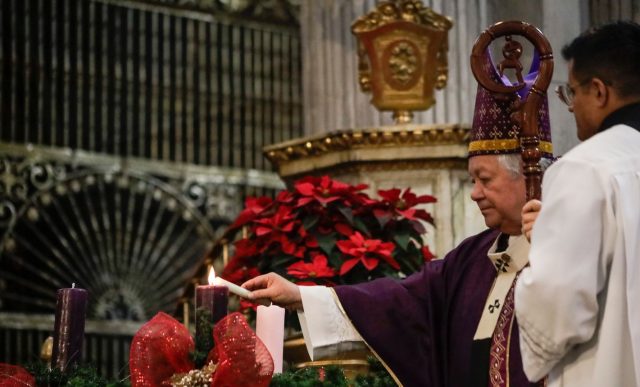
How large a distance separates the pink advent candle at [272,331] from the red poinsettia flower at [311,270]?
1024 millimetres

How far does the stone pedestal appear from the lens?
556 centimetres

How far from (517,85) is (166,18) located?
22.0 ft

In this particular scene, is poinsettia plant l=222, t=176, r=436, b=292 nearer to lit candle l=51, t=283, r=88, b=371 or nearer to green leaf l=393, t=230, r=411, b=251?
green leaf l=393, t=230, r=411, b=251

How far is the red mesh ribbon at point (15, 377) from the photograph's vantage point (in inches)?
127

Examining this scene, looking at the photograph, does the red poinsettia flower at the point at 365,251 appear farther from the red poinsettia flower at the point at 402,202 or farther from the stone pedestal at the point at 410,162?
the stone pedestal at the point at 410,162

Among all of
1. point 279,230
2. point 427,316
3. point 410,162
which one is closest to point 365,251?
point 279,230

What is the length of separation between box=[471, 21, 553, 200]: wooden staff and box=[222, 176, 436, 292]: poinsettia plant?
118 centimetres

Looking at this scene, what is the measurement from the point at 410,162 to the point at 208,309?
2.66m

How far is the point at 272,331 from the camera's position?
3322 millimetres

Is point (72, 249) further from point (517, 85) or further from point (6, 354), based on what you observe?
point (517, 85)

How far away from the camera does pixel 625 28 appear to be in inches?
113

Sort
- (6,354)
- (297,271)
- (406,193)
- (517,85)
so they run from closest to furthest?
(517,85)
(297,271)
(406,193)
(6,354)

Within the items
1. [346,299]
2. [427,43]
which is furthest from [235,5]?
[346,299]

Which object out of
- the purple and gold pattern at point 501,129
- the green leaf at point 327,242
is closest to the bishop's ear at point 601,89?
the purple and gold pattern at point 501,129
